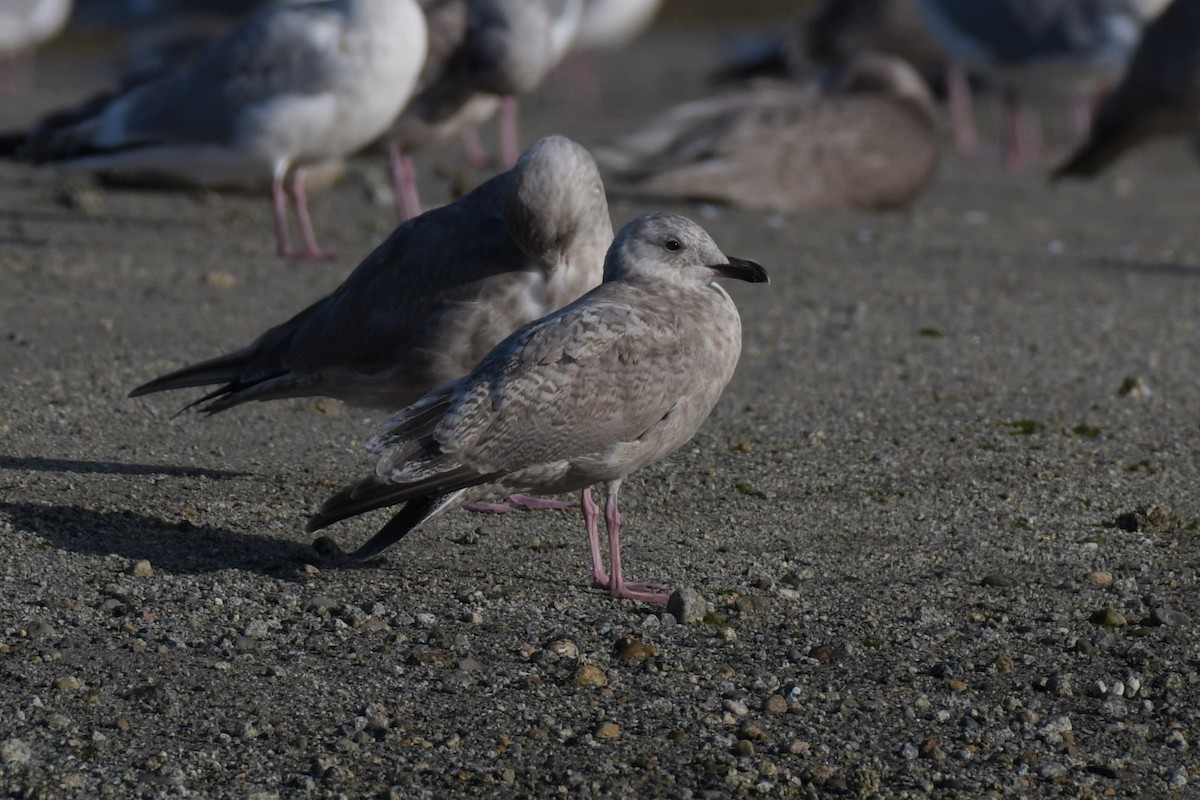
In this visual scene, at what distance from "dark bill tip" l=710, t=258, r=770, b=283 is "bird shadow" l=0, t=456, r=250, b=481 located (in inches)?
60.1

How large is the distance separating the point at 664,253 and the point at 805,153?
6053 mm

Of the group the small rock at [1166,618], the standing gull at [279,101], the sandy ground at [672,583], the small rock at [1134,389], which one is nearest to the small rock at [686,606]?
the sandy ground at [672,583]

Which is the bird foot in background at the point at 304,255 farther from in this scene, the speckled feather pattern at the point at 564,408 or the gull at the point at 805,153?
the speckled feather pattern at the point at 564,408

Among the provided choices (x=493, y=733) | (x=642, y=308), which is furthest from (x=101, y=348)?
(x=493, y=733)

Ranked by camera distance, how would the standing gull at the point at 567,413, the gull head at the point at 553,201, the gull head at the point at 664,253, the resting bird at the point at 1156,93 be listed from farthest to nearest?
the resting bird at the point at 1156,93
the gull head at the point at 553,201
the gull head at the point at 664,253
the standing gull at the point at 567,413

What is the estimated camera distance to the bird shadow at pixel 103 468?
182 inches

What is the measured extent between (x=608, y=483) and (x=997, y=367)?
2.67 m

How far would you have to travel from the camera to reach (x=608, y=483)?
4199 millimetres

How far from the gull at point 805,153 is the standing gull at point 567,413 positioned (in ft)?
19.4

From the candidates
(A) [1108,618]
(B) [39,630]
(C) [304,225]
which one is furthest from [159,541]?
(C) [304,225]

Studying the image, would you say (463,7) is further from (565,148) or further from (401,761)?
(401,761)

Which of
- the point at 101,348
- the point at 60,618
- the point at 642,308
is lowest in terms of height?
the point at 101,348

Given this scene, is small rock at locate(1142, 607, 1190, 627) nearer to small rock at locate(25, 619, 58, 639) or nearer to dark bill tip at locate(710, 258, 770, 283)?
dark bill tip at locate(710, 258, 770, 283)

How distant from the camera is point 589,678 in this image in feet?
11.8
